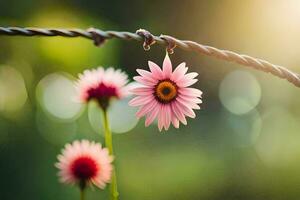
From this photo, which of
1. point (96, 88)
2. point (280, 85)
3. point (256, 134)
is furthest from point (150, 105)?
point (280, 85)

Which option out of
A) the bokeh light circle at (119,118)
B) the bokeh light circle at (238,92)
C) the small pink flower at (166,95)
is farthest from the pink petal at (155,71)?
the bokeh light circle at (238,92)

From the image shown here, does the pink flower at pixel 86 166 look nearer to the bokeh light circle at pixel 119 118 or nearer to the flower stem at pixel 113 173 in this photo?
the flower stem at pixel 113 173

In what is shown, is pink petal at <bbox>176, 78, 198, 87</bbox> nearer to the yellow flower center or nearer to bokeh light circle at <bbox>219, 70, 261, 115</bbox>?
the yellow flower center

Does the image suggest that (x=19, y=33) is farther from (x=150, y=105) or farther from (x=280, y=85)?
(x=280, y=85)

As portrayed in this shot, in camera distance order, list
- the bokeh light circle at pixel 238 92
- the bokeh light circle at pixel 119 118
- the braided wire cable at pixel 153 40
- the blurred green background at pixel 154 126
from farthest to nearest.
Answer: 1. the bokeh light circle at pixel 238 92
2. the bokeh light circle at pixel 119 118
3. the blurred green background at pixel 154 126
4. the braided wire cable at pixel 153 40

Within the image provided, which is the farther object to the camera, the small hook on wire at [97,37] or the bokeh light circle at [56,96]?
the bokeh light circle at [56,96]

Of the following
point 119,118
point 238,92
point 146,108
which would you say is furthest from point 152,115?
point 238,92

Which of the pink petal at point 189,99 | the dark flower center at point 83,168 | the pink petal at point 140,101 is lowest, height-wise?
the dark flower center at point 83,168
